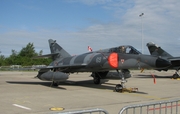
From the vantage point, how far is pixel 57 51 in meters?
18.3

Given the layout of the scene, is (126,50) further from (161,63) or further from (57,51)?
(57,51)

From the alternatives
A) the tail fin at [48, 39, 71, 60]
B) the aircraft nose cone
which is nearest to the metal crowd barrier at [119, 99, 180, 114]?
the aircraft nose cone

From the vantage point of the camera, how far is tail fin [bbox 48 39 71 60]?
709 inches

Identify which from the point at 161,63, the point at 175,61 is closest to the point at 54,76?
the point at 161,63

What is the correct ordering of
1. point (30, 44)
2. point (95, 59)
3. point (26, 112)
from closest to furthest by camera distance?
point (26, 112), point (95, 59), point (30, 44)

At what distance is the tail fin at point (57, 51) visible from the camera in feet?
59.1

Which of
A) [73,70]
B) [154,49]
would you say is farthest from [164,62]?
[154,49]

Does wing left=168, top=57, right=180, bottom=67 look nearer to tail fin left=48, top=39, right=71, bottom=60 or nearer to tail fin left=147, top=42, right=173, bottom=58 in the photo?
tail fin left=147, top=42, right=173, bottom=58

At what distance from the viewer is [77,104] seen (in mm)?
8266

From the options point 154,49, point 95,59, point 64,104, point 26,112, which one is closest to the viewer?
point 26,112

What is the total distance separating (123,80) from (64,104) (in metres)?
4.47

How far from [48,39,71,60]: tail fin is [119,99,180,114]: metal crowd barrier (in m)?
11.1

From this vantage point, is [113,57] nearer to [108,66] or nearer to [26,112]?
[108,66]

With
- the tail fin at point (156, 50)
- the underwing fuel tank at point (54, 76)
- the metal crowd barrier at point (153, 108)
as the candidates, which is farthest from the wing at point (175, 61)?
the metal crowd barrier at point (153, 108)
